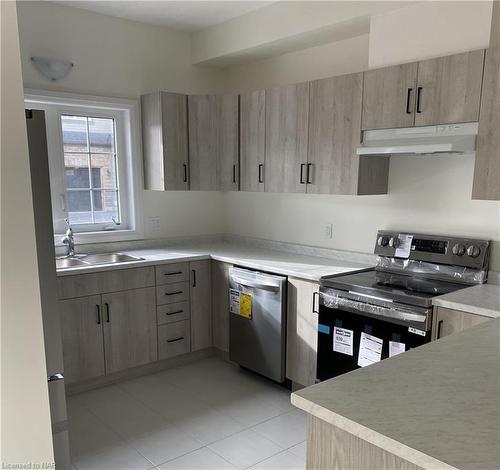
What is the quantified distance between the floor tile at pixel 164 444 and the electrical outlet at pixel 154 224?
178cm

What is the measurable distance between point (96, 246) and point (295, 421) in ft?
6.61

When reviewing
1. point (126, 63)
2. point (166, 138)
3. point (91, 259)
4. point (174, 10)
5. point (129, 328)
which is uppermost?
point (174, 10)

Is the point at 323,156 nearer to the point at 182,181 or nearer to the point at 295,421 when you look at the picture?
the point at 182,181

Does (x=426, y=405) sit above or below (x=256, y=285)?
above

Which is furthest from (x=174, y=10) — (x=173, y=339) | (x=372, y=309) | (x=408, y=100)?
(x=372, y=309)

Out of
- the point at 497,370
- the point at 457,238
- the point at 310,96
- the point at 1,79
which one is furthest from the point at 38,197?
the point at 457,238

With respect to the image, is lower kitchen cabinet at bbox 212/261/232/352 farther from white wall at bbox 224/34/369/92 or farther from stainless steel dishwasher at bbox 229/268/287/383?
white wall at bbox 224/34/369/92

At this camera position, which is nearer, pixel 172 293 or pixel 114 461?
pixel 114 461

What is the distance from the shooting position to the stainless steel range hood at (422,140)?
2279mm

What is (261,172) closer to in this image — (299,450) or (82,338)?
(82,338)

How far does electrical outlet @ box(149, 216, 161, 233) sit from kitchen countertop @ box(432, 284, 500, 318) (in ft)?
8.09

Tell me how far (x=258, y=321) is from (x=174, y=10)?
2.37 metres

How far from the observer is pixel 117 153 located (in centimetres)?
377

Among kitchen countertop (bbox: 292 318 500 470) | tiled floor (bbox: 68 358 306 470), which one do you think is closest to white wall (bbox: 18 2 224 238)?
tiled floor (bbox: 68 358 306 470)
